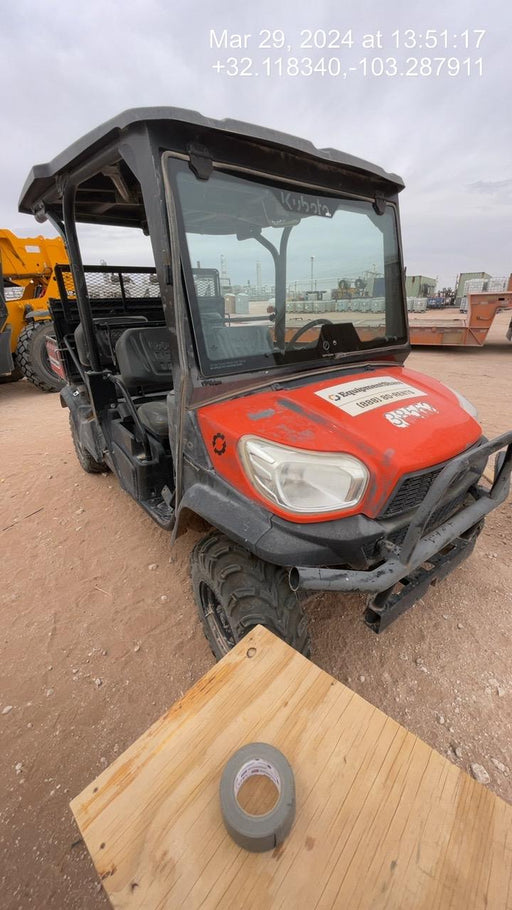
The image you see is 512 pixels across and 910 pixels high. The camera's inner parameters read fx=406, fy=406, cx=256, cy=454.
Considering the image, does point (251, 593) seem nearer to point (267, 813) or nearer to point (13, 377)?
point (267, 813)

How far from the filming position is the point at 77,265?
2828mm

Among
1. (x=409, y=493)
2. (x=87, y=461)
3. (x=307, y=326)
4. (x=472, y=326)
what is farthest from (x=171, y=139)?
(x=472, y=326)

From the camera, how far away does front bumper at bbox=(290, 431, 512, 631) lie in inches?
54.8

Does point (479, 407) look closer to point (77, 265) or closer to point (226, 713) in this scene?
point (77, 265)

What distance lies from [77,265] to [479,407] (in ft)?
18.5

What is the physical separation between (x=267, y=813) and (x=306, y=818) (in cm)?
9

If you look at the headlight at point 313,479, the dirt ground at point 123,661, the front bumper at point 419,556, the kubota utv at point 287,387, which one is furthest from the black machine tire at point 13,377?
the front bumper at point 419,556

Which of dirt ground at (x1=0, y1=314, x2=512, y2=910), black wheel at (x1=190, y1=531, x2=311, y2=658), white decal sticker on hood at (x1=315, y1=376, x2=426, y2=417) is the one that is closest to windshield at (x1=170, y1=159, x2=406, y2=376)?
white decal sticker on hood at (x1=315, y1=376, x2=426, y2=417)

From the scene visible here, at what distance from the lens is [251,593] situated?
162 centimetres

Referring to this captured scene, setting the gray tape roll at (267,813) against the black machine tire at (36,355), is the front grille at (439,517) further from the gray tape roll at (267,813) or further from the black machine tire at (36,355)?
the black machine tire at (36,355)

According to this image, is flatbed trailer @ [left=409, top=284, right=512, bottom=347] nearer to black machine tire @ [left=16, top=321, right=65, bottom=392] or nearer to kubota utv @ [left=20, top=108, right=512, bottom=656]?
black machine tire @ [left=16, top=321, right=65, bottom=392]

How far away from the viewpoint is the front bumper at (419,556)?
139 centimetres

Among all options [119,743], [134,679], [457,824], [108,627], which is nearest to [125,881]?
[457,824]

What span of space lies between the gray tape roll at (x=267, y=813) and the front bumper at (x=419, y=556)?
566mm
